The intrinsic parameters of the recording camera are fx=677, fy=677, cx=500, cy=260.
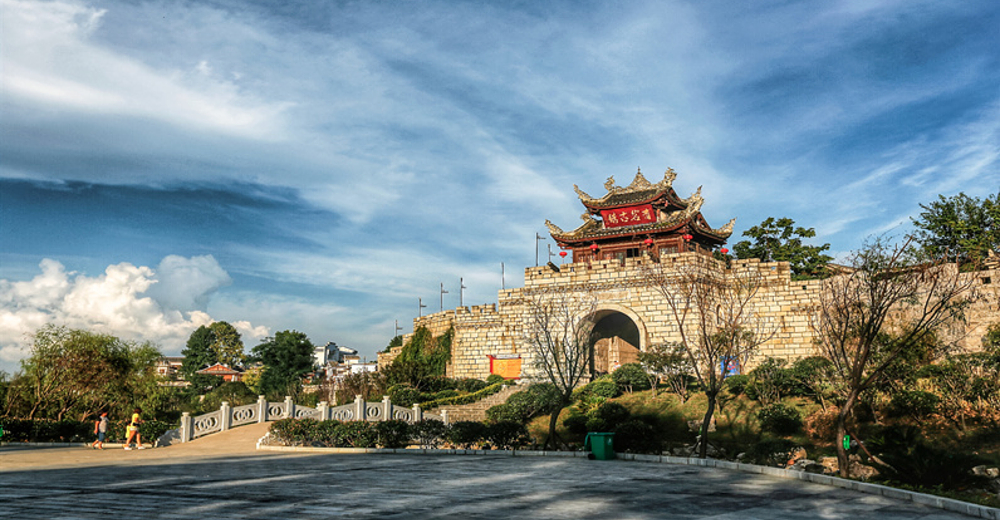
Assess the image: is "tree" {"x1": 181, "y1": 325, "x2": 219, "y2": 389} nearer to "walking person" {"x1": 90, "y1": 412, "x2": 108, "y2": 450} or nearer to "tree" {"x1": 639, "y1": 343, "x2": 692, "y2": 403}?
"walking person" {"x1": 90, "y1": 412, "x2": 108, "y2": 450}

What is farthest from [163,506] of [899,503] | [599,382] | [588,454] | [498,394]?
[498,394]

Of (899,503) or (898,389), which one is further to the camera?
(898,389)

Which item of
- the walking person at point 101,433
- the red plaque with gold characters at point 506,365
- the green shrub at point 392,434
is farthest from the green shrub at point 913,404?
the walking person at point 101,433

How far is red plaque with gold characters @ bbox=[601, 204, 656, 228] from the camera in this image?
42188 millimetres

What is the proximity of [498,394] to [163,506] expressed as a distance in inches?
966

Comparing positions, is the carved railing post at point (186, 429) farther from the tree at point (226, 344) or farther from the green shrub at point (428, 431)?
the tree at point (226, 344)

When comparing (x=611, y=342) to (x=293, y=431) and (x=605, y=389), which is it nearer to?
(x=605, y=389)

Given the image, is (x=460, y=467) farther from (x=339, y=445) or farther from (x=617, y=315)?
(x=617, y=315)

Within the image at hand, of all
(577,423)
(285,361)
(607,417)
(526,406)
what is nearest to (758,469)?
(607,417)

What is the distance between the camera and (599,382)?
28.8 metres

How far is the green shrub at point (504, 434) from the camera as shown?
1821cm

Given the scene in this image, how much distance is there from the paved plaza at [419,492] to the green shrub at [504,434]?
12.0 feet

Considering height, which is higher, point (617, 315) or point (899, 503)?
point (617, 315)

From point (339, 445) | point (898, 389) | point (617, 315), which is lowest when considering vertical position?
point (339, 445)
